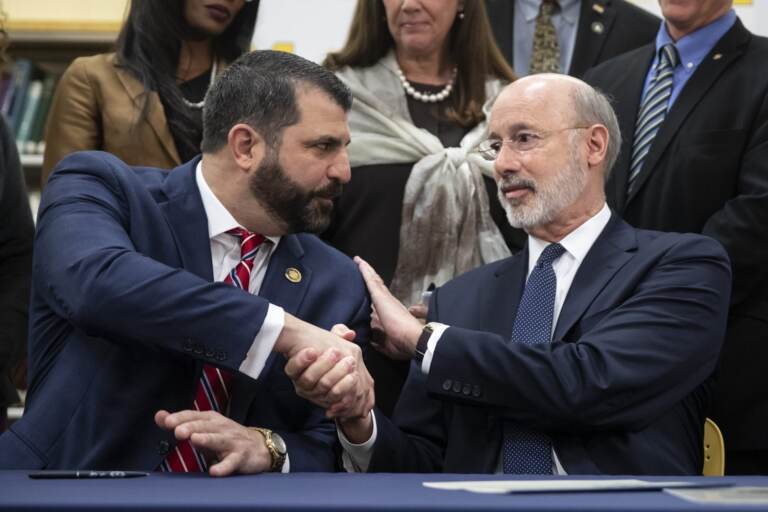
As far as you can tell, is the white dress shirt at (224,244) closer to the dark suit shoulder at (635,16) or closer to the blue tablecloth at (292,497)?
the blue tablecloth at (292,497)

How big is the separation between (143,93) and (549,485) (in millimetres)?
2068

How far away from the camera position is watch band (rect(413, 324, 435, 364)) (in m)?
2.60

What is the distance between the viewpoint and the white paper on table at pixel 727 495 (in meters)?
1.53

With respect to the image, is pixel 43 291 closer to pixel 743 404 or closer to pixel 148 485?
pixel 148 485

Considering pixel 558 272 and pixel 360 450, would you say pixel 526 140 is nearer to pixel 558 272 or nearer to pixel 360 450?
pixel 558 272

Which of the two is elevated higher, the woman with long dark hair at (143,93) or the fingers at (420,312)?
the woman with long dark hair at (143,93)

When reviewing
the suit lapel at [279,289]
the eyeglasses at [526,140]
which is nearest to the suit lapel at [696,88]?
the eyeglasses at [526,140]

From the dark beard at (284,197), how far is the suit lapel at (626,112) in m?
0.97

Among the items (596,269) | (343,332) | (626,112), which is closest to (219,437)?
(343,332)

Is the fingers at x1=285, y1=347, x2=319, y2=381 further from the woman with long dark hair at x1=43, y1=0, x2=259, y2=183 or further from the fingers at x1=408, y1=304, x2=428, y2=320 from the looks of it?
the woman with long dark hair at x1=43, y1=0, x2=259, y2=183

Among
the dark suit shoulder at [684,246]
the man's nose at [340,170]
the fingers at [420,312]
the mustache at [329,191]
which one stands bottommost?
the fingers at [420,312]

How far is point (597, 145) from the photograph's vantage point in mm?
3061

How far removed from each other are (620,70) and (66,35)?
93.7 inches

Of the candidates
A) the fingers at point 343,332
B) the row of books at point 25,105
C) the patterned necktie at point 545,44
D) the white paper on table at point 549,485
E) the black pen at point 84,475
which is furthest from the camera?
the row of books at point 25,105
